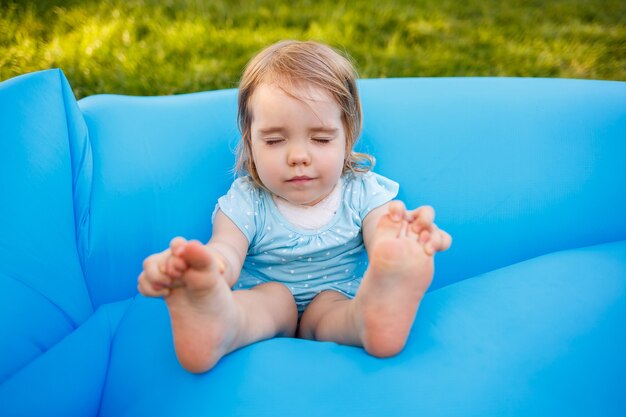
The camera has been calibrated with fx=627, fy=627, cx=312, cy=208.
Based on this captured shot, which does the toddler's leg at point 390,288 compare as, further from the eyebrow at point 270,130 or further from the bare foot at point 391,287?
the eyebrow at point 270,130

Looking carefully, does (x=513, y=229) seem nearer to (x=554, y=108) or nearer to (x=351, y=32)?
(x=554, y=108)

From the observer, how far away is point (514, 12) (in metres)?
3.70

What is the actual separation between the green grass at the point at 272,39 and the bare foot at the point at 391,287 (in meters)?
1.84

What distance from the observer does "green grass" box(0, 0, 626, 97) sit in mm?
2850

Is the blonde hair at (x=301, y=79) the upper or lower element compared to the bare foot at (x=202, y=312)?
upper

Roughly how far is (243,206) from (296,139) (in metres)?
0.23

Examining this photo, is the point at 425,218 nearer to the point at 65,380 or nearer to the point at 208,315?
the point at 208,315

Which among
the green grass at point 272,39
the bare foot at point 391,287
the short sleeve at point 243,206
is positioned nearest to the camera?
the bare foot at point 391,287

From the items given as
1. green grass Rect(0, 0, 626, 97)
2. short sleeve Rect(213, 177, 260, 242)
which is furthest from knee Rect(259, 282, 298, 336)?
green grass Rect(0, 0, 626, 97)

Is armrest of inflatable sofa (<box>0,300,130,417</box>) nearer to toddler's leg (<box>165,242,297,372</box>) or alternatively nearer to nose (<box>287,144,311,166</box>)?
toddler's leg (<box>165,242,297,372</box>)

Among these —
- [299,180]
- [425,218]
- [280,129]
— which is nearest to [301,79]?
[280,129]

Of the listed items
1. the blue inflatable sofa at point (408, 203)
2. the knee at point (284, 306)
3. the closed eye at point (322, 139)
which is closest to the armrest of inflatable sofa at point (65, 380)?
the blue inflatable sofa at point (408, 203)

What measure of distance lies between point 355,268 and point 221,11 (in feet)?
7.21

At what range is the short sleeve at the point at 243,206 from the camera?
1509 mm
